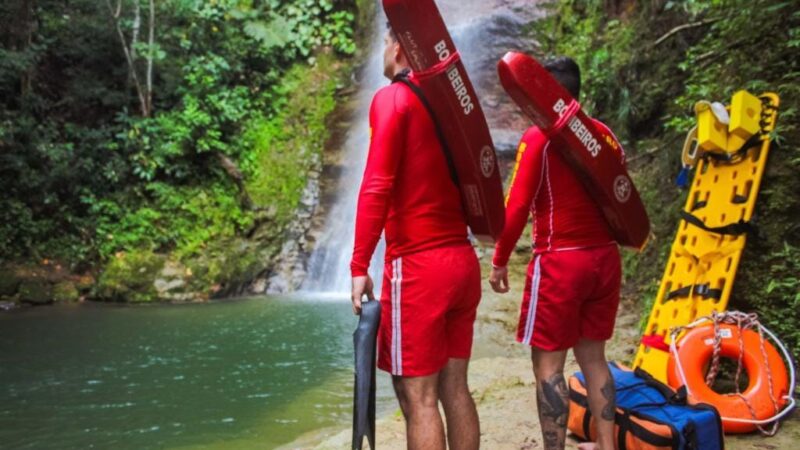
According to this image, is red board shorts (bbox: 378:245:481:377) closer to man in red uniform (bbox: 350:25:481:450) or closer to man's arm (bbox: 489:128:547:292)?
man in red uniform (bbox: 350:25:481:450)

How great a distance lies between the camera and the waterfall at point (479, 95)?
10.2 m

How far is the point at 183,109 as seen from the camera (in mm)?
11195

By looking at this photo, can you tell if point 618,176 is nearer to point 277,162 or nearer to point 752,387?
point 752,387

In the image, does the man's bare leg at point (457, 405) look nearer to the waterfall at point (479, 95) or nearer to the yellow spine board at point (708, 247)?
the yellow spine board at point (708, 247)

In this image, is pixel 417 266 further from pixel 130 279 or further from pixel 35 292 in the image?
pixel 35 292

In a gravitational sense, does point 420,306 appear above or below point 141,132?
below

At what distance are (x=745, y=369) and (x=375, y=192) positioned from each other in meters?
2.42

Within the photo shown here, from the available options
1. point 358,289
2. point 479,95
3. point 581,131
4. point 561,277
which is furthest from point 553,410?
point 479,95

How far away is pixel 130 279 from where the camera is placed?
367 inches

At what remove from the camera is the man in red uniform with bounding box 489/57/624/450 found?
2432 mm

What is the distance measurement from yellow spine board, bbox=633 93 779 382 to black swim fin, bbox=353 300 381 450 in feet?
6.76

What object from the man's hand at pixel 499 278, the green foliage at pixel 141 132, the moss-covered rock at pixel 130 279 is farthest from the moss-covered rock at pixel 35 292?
the man's hand at pixel 499 278

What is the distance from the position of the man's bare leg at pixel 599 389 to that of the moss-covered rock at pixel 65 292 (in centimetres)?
871

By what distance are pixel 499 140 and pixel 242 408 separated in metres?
7.05
